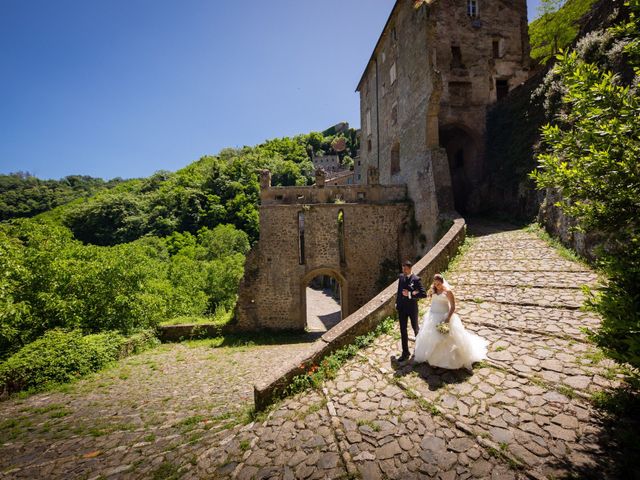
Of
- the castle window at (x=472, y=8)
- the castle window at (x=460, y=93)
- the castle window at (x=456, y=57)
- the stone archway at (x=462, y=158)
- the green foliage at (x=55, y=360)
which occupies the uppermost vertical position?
the castle window at (x=472, y=8)

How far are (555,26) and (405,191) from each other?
1967 centimetres

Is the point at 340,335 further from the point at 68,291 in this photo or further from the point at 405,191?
the point at 68,291

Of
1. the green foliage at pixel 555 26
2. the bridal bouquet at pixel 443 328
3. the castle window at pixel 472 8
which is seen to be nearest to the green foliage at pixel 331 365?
the bridal bouquet at pixel 443 328

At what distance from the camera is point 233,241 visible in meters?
39.2

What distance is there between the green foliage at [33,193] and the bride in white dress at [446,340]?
277 feet

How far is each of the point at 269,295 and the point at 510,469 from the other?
1239 cm

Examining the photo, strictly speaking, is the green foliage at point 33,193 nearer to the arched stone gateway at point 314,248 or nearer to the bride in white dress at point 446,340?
the arched stone gateway at point 314,248

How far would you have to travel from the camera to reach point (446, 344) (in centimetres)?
447

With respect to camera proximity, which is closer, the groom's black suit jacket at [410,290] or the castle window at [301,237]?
the groom's black suit jacket at [410,290]

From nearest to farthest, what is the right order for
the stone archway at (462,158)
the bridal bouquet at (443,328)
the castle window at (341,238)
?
the bridal bouquet at (443,328), the castle window at (341,238), the stone archway at (462,158)

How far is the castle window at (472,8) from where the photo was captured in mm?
17109

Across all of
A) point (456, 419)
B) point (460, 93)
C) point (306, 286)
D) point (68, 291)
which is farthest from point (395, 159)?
point (68, 291)

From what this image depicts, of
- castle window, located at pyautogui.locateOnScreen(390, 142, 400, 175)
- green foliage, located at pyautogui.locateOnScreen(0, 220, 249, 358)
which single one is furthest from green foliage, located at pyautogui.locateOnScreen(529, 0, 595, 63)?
green foliage, located at pyautogui.locateOnScreen(0, 220, 249, 358)

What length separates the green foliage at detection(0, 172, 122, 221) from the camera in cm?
6056
